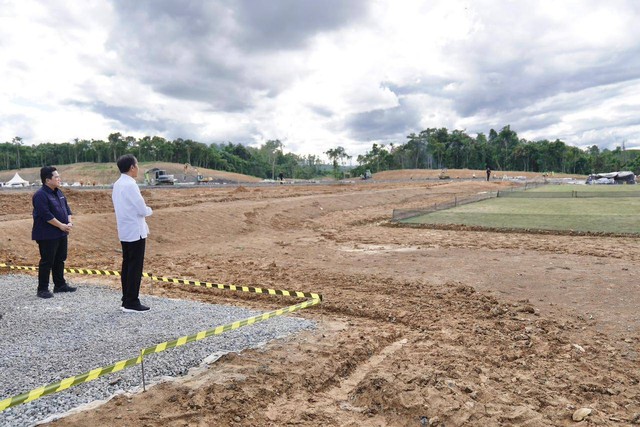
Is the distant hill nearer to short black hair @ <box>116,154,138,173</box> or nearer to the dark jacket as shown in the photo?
the dark jacket

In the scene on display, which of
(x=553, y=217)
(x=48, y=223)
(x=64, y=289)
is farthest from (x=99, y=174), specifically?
(x=48, y=223)

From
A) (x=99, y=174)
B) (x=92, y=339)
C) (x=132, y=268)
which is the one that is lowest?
(x=92, y=339)

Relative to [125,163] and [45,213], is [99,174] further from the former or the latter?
[125,163]

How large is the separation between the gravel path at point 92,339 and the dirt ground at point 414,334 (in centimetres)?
30

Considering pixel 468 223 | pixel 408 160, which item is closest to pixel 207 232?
pixel 468 223

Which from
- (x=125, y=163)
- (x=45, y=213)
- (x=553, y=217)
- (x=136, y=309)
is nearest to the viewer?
(x=125, y=163)

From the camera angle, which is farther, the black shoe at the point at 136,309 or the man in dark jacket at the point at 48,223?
the man in dark jacket at the point at 48,223

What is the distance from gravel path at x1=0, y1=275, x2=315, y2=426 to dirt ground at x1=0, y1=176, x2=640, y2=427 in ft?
0.97

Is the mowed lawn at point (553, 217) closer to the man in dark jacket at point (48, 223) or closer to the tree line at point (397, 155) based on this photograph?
the man in dark jacket at point (48, 223)

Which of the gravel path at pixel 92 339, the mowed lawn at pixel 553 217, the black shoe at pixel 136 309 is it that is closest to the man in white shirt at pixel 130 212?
the black shoe at pixel 136 309

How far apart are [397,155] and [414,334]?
102053mm

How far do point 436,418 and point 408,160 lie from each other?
10512 cm

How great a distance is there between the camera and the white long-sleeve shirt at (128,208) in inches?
215

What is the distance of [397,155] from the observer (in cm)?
10500
